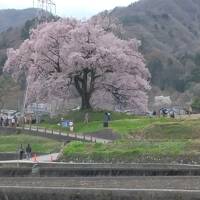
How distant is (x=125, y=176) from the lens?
26.0 meters

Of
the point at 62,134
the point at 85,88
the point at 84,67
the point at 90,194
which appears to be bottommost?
the point at 90,194

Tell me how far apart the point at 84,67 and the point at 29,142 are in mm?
12449

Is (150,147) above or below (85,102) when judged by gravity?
below

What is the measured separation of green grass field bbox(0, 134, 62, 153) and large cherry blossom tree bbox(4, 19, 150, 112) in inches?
384

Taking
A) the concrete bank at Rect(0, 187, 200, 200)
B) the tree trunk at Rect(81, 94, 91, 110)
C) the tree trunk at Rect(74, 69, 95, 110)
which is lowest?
the concrete bank at Rect(0, 187, 200, 200)

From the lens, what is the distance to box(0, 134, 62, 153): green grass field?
142 feet

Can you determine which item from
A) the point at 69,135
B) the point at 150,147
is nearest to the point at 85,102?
the point at 69,135

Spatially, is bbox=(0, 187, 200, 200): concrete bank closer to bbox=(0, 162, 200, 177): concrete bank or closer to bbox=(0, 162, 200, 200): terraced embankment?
bbox=(0, 162, 200, 200): terraced embankment

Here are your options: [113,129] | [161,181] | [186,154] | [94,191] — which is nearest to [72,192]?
[94,191]

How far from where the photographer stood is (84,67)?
55.8 meters

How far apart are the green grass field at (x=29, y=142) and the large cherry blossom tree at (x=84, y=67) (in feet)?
32.0

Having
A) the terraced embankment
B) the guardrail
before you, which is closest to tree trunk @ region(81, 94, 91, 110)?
the guardrail

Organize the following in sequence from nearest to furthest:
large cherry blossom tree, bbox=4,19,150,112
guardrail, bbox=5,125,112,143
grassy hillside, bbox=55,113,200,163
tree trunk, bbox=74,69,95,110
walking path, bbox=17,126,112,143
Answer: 1. grassy hillside, bbox=55,113,200,163
2. walking path, bbox=17,126,112,143
3. guardrail, bbox=5,125,112,143
4. large cherry blossom tree, bbox=4,19,150,112
5. tree trunk, bbox=74,69,95,110

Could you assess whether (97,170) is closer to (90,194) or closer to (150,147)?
(150,147)
